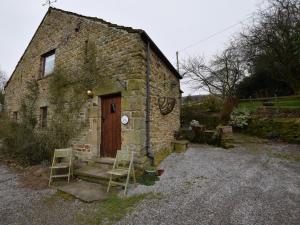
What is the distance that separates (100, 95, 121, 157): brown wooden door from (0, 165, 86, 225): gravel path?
1918 mm

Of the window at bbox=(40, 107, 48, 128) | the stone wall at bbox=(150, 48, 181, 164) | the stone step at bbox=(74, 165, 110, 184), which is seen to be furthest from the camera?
the window at bbox=(40, 107, 48, 128)

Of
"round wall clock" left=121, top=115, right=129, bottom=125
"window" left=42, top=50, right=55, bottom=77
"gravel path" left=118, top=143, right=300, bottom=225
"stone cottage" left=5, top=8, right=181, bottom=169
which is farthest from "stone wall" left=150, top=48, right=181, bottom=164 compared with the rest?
"window" left=42, top=50, right=55, bottom=77

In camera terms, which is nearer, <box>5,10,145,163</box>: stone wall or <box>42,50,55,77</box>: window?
<box>5,10,145,163</box>: stone wall

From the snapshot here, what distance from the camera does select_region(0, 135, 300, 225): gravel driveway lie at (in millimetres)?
3051

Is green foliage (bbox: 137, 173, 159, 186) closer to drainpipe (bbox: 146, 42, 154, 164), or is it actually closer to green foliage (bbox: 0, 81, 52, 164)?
drainpipe (bbox: 146, 42, 154, 164)

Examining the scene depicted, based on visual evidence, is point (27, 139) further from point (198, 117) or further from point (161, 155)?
point (198, 117)

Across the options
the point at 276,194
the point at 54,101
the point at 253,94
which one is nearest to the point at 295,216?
the point at 276,194

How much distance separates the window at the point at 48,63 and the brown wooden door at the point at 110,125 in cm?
419

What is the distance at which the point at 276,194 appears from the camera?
144 inches

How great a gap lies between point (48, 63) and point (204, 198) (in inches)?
346

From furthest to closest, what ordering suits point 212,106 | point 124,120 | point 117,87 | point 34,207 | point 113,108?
point 212,106, point 113,108, point 117,87, point 124,120, point 34,207

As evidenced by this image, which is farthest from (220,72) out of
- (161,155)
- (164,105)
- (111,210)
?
(111,210)

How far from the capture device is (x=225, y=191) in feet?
12.9

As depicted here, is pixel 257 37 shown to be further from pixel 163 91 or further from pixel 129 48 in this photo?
pixel 129 48
